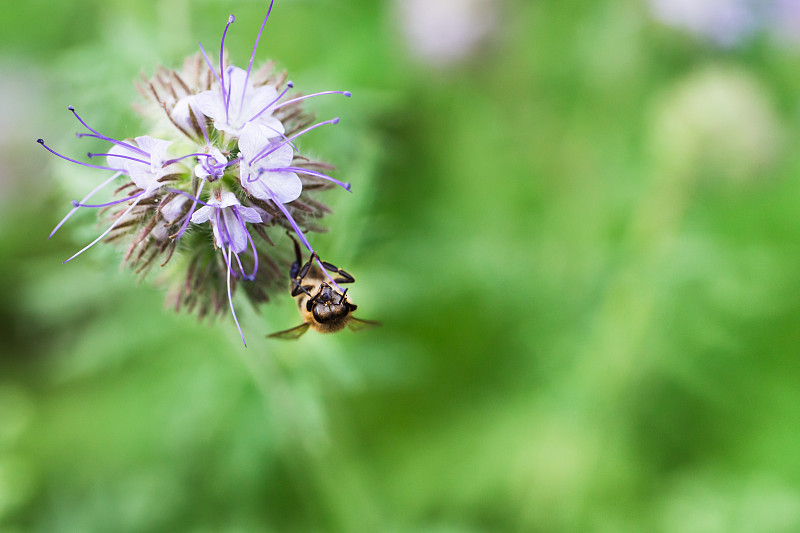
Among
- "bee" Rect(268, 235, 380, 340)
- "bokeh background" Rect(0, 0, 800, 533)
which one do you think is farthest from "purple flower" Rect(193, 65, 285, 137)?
"bokeh background" Rect(0, 0, 800, 533)

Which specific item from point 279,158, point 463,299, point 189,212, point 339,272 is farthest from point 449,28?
point 189,212

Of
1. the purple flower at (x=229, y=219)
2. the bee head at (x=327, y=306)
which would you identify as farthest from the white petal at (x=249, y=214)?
the bee head at (x=327, y=306)

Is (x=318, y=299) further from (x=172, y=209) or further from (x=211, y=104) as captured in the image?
(x=211, y=104)

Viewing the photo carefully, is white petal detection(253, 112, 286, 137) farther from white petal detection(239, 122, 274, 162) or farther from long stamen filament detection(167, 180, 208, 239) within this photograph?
long stamen filament detection(167, 180, 208, 239)

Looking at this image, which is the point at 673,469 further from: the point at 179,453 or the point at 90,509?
the point at 90,509

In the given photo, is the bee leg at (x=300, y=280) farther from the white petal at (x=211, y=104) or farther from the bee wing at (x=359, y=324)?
the white petal at (x=211, y=104)

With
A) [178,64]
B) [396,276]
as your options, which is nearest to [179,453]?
[396,276]
